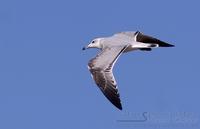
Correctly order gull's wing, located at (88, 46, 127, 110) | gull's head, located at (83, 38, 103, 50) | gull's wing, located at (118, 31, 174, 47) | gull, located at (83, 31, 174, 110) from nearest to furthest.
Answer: gull's wing, located at (88, 46, 127, 110), gull, located at (83, 31, 174, 110), gull's wing, located at (118, 31, 174, 47), gull's head, located at (83, 38, 103, 50)

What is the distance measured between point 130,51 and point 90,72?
2029 mm

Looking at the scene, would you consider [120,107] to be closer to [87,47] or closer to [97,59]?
[97,59]

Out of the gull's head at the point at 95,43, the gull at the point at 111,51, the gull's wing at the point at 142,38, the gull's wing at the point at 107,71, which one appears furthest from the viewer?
the gull's head at the point at 95,43

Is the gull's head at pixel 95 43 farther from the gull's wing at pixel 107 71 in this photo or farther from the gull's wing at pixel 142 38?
the gull's wing at pixel 107 71

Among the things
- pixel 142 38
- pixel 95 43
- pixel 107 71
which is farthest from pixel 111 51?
pixel 95 43

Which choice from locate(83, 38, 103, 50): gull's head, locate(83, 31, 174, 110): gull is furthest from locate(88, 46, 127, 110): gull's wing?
locate(83, 38, 103, 50): gull's head

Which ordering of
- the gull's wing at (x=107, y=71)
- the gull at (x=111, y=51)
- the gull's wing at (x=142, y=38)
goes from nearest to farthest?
the gull's wing at (x=107, y=71), the gull at (x=111, y=51), the gull's wing at (x=142, y=38)

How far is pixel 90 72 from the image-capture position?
3141 centimetres

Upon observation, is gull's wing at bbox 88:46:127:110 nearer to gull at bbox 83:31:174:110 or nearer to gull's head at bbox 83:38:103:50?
gull at bbox 83:31:174:110

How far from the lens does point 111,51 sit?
32.5 m

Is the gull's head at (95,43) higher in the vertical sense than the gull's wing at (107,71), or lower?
lower

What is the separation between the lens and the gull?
30.2 meters

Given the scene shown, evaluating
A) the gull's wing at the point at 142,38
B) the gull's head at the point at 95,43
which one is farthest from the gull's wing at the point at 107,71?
the gull's head at the point at 95,43

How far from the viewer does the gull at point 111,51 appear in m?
30.2
